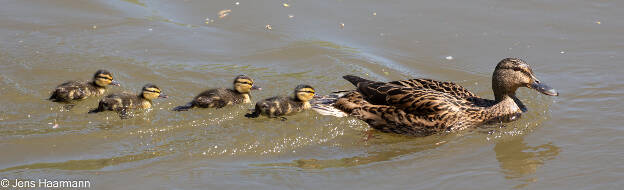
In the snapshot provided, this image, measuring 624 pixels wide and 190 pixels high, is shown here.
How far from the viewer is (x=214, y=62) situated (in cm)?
714

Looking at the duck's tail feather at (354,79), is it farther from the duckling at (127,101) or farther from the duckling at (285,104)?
the duckling at (127,101)

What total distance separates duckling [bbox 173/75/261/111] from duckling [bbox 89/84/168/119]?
0.24 meters

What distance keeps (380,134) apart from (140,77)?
243 centimetres

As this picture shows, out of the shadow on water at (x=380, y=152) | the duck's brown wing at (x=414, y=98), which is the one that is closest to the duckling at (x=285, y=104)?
the duck's brown wing at (x=414, y=98)

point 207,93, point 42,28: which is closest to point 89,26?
point 42,28

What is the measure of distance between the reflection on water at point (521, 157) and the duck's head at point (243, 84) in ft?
7.27

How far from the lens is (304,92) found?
19.9ft

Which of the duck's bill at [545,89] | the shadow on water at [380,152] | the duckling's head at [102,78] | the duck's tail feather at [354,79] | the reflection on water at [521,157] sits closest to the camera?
the reflection on water at [521,157]

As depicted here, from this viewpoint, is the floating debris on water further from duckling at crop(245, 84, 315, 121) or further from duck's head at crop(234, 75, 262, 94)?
duckling at crop(245, 84, 315, 121)

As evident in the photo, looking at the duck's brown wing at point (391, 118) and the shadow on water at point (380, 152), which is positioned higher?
the duck's brown wing at point (391, 118)

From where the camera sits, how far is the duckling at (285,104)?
19.4 feet

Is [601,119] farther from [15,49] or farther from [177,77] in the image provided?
[15,49]

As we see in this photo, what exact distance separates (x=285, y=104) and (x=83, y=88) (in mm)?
1811

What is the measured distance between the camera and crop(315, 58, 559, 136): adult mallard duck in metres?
5.68
